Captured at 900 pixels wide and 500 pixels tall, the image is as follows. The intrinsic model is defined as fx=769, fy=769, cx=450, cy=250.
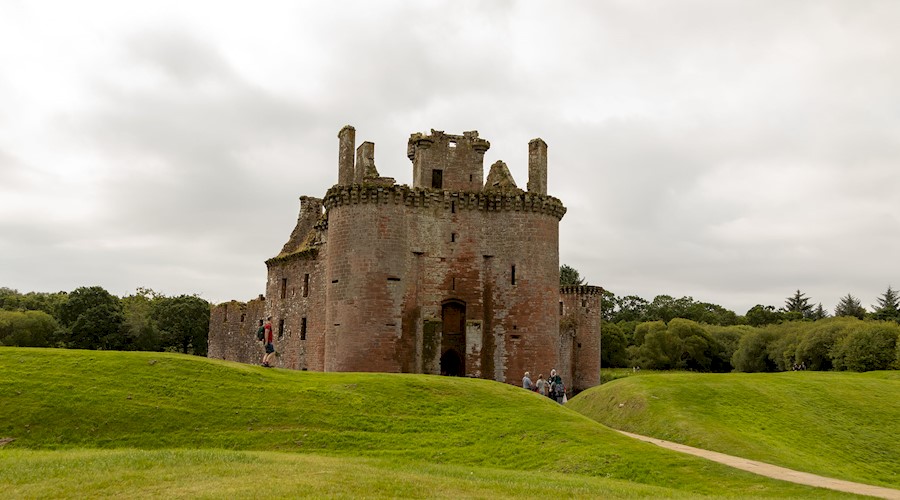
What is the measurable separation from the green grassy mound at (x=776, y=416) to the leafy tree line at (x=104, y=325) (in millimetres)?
61805

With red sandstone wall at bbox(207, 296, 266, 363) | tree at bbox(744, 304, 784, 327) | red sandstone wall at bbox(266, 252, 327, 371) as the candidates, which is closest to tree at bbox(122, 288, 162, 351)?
red sandstone wall at bbox(207, 296, 266, 363)

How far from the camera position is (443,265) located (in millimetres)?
38906

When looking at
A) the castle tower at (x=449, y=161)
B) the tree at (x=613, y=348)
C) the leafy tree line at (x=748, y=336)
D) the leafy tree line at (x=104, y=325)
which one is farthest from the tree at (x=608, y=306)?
the castle tower at (x=449, y=161)

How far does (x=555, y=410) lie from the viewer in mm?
26672

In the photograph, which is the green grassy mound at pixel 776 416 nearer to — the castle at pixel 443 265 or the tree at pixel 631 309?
the castle at pixel 443 265

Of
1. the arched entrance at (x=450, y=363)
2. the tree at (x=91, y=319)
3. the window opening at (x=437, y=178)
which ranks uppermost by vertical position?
the window opening at (x=437, y=178)

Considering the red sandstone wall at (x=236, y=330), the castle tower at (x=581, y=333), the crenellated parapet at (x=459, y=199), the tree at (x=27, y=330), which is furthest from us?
the tree at (x=27, y=330)

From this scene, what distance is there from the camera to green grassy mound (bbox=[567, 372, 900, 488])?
2534 cm

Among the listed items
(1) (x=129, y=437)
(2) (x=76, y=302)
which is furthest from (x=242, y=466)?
(2) (x=76, y=302)

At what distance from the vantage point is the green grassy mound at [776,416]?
25344 mm

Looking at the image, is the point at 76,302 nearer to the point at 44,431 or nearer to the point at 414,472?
the point at 44,431

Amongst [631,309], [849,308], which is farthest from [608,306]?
[849,308]

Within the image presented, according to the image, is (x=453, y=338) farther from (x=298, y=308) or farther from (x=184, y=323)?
(x=184, y=323)

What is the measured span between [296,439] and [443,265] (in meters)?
18.3
